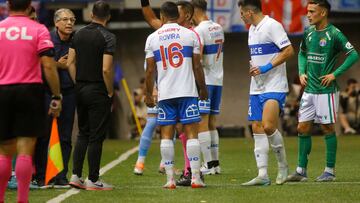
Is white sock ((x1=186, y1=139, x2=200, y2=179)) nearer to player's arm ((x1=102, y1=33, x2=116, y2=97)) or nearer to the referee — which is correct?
player's arm ((x1=102, y1=33, x2=116, y2=97))

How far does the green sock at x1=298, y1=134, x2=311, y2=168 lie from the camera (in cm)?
1277

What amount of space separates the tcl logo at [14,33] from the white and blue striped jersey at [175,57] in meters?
2.46

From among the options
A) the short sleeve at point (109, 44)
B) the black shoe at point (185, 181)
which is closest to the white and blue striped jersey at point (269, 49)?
the black shoe at point (185, 181)

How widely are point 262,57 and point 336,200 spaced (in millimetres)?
2541

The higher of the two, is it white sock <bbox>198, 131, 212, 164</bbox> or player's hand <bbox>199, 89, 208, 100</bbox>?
player's hand <bbox>199, 89, 208, 100</bbox>

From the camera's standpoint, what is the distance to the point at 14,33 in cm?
941

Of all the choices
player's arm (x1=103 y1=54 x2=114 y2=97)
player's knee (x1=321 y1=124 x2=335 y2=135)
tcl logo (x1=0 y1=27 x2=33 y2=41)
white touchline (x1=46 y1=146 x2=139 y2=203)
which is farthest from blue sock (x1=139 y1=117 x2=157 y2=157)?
tcl logo (x1=0 y1=27 x2=33 y2=41)

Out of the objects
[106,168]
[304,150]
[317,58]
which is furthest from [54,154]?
[106,168]

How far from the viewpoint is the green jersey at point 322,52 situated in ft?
41.4

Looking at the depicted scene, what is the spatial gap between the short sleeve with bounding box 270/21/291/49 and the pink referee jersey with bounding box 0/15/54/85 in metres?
3.46

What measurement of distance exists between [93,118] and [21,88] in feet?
7.78

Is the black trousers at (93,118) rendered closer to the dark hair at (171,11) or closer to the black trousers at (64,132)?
the black trousers at (64,132)

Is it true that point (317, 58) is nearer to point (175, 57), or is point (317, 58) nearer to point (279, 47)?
point (279, 47)

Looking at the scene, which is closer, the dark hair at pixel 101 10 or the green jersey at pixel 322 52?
the dark hair at pixel 101 10
